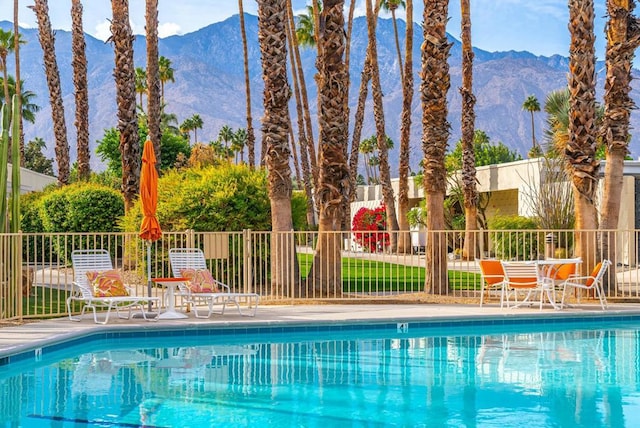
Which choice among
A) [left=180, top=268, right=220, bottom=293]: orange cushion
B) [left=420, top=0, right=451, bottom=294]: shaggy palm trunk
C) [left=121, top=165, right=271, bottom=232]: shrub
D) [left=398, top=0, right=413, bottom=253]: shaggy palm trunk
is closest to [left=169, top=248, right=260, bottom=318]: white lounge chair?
[left=180, top=268, right=220, bottom=293]: orange cushion

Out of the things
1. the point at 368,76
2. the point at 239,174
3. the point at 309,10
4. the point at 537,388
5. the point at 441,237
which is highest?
the point at 309,10

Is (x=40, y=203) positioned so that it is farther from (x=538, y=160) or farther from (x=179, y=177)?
(x=538, y=160)

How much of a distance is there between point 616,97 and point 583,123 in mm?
989

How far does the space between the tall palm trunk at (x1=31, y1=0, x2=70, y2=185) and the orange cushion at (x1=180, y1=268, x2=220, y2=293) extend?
56.1ft

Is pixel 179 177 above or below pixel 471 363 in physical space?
above

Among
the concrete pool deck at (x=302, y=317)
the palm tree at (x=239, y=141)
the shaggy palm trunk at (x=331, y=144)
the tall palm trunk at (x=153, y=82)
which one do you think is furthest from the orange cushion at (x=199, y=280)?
the palm tree at (x=239, y=141)

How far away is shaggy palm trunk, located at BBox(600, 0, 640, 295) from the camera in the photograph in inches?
643

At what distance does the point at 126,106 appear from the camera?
21.6m

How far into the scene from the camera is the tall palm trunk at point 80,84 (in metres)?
28.4

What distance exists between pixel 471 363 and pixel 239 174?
9.36 metres

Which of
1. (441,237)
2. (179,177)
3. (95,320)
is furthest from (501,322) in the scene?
(179,177)

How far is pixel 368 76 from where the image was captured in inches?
1555

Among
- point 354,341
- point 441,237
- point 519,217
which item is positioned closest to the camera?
point 354,341

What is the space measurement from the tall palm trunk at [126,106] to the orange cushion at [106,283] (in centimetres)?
800
